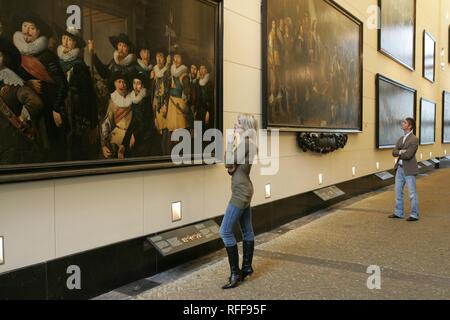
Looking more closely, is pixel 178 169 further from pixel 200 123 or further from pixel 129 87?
pixel 129 87

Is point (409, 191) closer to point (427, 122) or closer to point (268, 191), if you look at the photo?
point (268, 191)

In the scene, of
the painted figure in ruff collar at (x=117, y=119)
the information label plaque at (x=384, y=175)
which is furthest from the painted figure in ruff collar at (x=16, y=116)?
the information label plaque at (x=384, y=175)

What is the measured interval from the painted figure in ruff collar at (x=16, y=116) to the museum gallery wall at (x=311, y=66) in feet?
12.9

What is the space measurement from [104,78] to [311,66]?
5.23m

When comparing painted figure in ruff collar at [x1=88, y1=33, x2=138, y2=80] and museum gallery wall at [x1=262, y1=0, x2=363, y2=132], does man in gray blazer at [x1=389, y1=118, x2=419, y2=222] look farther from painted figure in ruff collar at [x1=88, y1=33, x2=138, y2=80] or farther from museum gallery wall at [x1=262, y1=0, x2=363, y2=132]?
painted figure in ruff collar at [x1=88, y1=33, x2=138, y2=80]

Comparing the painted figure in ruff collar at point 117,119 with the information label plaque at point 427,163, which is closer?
the painted figure in ruff collar at point 117,119

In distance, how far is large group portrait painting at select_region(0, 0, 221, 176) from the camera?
3.25 m

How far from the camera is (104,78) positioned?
395 cm

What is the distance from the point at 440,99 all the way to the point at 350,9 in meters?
14.0

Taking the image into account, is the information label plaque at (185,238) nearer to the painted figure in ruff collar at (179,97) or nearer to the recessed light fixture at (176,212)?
the recessed light fixture at (176,212)

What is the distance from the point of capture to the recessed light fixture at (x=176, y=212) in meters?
4.94

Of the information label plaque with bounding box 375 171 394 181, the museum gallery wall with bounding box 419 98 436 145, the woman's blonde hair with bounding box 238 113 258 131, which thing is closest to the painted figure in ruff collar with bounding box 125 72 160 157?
the woman's blonde hair with bounding box 238 113 258 131

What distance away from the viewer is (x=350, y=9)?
10422 mm

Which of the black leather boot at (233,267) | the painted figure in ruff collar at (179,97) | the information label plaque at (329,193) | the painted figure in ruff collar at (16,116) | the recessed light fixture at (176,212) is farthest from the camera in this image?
the information label plaque at (329,193)
